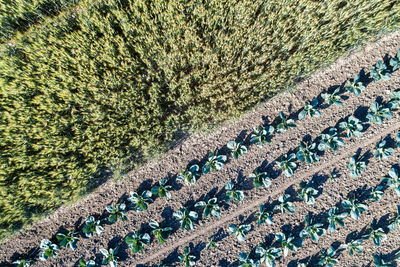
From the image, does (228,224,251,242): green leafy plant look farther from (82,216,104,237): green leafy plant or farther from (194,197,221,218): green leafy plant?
(82,216,104,237): green leafy plant

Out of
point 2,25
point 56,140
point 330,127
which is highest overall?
point 2,25

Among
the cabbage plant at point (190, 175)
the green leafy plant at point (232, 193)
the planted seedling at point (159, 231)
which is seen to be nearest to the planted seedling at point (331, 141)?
the green leafy plant at point (232, 193)

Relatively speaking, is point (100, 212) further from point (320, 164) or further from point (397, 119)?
point (397, 119)

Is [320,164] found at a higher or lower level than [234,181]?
lower

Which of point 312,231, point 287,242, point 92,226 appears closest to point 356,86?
point 312,231

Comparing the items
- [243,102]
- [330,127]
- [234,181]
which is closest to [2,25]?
[243,102]

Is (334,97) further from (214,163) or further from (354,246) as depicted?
(354,246)

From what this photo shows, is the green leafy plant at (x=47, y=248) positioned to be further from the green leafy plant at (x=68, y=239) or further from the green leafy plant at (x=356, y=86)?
the green leafy plant at (x=356, y=86)
